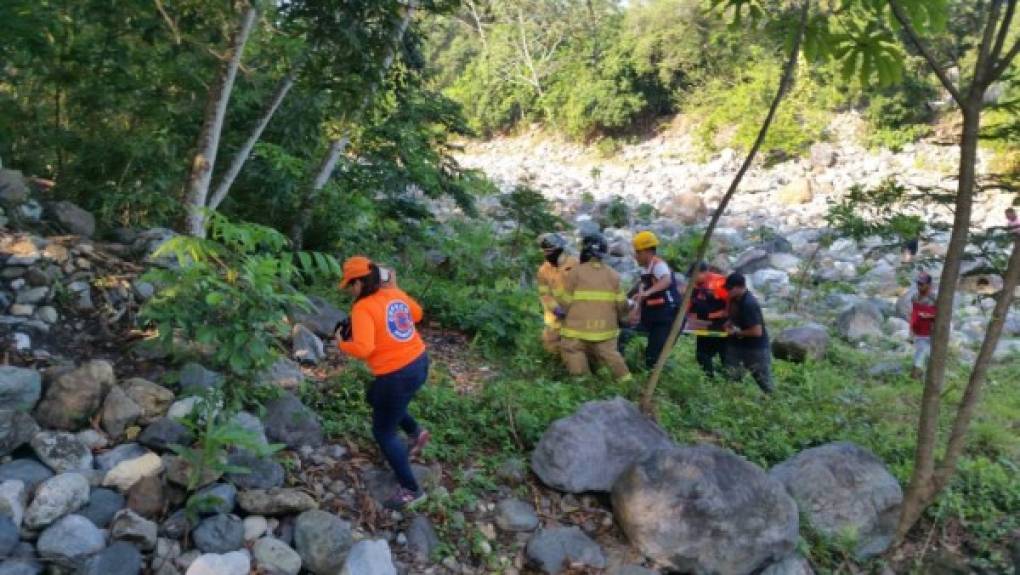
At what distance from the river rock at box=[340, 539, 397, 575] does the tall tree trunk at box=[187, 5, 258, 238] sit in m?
3.62

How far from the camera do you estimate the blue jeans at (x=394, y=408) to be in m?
4.46

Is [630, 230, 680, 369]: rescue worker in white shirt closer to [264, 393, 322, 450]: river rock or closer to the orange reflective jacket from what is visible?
the orange reflective jacket

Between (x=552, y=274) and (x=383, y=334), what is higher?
(x=383, y=334)

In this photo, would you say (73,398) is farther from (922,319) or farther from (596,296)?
(922,319)

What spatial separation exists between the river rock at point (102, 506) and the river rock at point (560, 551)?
2.14 metres

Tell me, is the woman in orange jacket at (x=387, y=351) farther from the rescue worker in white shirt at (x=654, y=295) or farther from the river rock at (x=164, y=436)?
the rescue worker in white shirt at (x=654, y=295)

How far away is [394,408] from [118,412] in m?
1.48

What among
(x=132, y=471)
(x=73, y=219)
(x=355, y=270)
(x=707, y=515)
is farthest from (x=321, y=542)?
(x=73, y=219)

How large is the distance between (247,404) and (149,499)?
0.95 metres

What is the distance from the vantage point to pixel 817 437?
240 inches

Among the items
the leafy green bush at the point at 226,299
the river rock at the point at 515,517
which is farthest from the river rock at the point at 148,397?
the river rock at the point at 515,517

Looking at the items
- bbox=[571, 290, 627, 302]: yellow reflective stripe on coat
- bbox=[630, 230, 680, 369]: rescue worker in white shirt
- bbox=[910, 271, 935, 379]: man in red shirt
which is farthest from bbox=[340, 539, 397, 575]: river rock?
bbox=[910, 271, 935, 379]: man in red shirt

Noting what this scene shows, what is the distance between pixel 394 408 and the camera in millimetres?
4500

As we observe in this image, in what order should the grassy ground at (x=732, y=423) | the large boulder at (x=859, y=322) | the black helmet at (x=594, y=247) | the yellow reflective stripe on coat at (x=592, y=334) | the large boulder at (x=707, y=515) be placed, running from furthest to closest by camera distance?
the large boulder at (x=859, y=322)
the yellow reflective stripe on coat at (x=592, y=334)
the black helmet at (x=594, y=247)
the grassy ground at (x=732, y=423)
the large boulder at (x=707, y=515)
